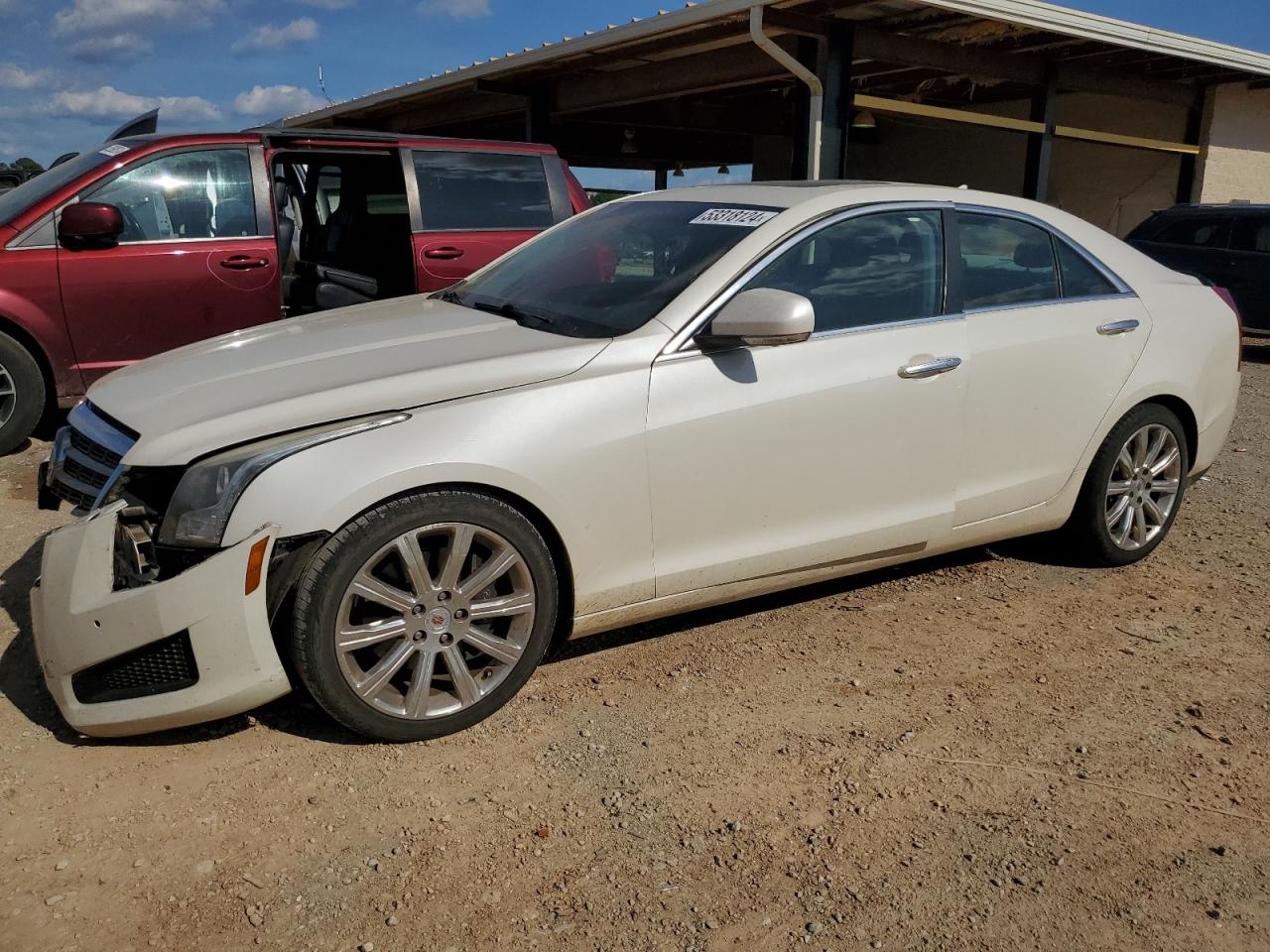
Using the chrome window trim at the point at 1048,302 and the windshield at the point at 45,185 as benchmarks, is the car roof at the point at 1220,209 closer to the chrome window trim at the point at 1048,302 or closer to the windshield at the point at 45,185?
the chrome window trim at the point at 1048,302

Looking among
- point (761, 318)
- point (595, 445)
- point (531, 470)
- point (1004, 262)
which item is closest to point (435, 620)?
point (531, 470)

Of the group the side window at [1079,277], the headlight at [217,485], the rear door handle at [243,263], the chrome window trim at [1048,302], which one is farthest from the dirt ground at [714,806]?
the rear door handle at [243,263]

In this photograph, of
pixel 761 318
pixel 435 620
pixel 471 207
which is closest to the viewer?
pixel 435 620

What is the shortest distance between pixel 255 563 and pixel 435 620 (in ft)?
1.78

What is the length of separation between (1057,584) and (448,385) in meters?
2.89

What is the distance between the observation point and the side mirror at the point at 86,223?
5812 mm

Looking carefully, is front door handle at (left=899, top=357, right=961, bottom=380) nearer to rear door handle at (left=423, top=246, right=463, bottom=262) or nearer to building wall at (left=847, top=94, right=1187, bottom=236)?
rear door handle at (left=423, top=246, right=463, bottom=262)

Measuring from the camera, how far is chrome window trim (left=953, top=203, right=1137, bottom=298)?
4242 millimetres

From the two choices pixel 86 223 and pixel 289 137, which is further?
pixel 289 137

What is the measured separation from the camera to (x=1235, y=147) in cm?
1468

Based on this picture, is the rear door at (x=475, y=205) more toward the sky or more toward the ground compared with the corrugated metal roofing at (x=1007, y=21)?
more toward the ground

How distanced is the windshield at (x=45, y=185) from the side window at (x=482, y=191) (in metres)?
1.81

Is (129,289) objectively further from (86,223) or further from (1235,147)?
(1235,147)

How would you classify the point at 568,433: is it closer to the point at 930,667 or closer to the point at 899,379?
the point at 899,379
